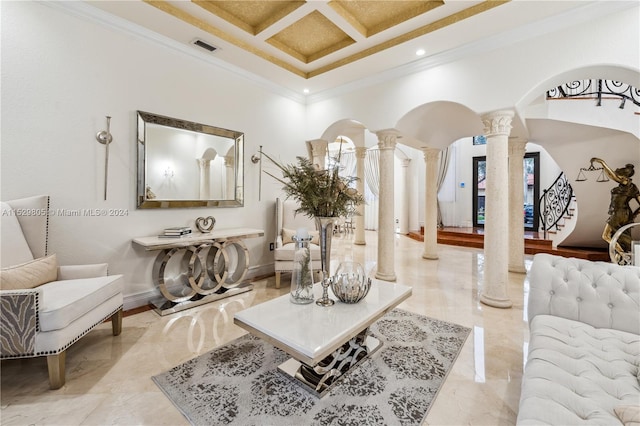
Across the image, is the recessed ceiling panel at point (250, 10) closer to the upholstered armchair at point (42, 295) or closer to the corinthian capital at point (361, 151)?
the upholstered armchair at point (42, 295)

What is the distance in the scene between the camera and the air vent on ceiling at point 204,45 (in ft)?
→ 11.4

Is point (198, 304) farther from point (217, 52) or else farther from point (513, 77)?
point (513, 77)

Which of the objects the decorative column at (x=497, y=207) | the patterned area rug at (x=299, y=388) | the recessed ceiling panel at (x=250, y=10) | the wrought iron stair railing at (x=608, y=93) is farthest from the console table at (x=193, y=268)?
the wrought iron stair railing at (x=608, y=93)

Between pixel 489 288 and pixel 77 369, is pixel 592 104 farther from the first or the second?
pixel 77 369

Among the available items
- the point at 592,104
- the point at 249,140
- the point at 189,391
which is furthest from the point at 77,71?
the point at 592,104

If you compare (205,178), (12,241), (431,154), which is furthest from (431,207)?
(12,241)

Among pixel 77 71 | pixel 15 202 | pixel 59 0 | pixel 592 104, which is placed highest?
→ pixel 59 0

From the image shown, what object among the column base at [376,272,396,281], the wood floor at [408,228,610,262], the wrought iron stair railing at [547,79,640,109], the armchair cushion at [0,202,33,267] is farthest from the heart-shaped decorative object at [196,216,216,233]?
the wood floor at [408,228,610,262]

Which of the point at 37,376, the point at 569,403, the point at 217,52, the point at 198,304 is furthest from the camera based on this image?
the point at 217,52

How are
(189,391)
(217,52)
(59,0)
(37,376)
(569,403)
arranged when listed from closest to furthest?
(569,403)
(189,391)
(37,376)
(59,0)
(217,52)

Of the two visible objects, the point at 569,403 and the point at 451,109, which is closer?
the point at 569,403

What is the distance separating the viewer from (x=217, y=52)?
374 cm

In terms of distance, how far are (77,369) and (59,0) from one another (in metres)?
3.36

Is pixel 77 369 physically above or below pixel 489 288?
below
